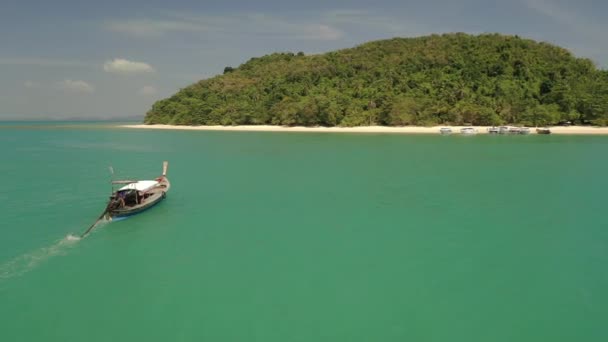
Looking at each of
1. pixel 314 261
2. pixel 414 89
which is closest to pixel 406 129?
pixel 414 89

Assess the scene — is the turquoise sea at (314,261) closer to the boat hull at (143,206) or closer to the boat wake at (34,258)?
the boat wake at (34,258)

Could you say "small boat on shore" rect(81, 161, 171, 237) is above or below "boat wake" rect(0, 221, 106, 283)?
above

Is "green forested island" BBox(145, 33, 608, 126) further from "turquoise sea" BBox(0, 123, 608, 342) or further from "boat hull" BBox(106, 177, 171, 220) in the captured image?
"boat hull" BBox(106, 177, 171, 220)

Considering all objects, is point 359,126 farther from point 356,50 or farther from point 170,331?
point 170,331

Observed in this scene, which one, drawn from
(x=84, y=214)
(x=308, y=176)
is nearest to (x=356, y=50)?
(x=308, y=176)

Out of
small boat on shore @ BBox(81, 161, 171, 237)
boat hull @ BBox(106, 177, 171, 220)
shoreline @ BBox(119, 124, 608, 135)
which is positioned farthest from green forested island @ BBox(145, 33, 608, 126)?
small boat on shore @ BBox(81, 161, 171, 237)

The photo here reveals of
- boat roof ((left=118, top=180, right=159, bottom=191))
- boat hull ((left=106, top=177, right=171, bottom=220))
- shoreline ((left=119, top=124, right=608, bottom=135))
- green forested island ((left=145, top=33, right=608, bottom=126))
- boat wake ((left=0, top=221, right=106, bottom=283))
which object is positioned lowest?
boat wake ((left=0, top=221, right=106, bottom=283))
